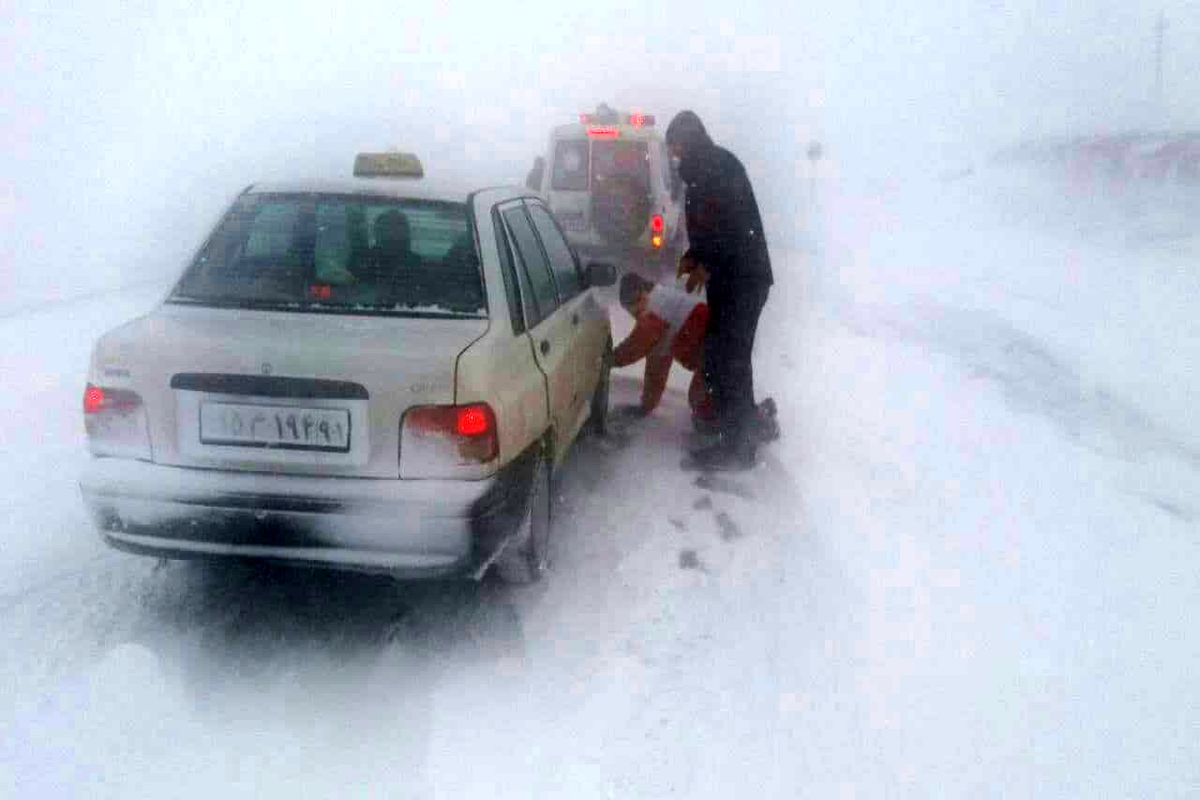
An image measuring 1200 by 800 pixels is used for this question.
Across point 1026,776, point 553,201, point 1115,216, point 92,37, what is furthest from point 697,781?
point 92,37

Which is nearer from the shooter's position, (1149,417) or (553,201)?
(1149,417)

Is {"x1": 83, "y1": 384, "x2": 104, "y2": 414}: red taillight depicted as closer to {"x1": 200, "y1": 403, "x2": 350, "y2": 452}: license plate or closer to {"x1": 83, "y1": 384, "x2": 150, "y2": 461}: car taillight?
{"x1": 83, "y1": 384, "x2": 150, "y2": 461}: car taillight

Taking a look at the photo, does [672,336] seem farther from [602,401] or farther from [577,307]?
[577,307]

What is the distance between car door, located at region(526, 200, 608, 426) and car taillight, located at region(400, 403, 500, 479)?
171cm

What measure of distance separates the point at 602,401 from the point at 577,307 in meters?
1.27

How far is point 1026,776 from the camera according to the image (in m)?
3.62

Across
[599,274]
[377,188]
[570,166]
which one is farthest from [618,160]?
[377,188]

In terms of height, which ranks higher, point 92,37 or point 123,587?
point 92,37

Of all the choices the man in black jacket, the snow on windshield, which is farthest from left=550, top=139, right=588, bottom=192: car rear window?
the man in black jacket

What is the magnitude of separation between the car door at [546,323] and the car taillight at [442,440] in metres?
0.83

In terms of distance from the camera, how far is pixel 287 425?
12.2 feet

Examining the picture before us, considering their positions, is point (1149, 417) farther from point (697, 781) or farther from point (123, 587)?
point (123, 587)

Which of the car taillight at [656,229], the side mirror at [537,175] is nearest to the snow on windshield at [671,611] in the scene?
the car taillight at [656,229]

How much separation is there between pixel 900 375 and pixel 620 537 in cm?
519
